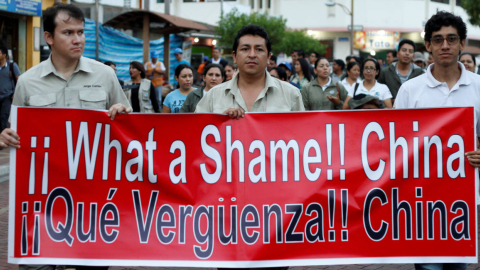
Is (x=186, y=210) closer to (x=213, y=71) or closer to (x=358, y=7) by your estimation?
(x=213, y=71)

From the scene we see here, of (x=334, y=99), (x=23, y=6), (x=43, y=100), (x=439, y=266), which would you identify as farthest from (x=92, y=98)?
(x=23, y=6)

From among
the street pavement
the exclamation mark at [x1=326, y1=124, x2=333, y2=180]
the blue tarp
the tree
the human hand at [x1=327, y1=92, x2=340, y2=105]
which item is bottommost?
the street pavement

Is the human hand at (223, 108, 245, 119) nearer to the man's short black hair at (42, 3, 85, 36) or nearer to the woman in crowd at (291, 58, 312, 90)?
the man's short black hair at (42, 3, 85, 36)

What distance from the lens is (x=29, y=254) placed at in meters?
3.90

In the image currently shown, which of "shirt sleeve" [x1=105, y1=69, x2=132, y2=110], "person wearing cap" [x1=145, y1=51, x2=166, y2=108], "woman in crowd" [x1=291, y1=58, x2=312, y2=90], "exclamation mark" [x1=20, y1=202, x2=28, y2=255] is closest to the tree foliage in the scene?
"person wearing cap" [x1=145, y1=51, x2=166, y2=108]

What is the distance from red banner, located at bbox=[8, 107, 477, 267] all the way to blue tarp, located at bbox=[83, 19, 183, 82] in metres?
17.0

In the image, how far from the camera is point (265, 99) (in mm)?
4230

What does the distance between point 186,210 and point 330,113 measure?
109 centimetres

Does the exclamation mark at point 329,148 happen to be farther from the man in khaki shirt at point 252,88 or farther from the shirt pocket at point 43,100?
the shirt pocket at point 43,100

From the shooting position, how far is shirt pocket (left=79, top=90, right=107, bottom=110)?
4.00 m

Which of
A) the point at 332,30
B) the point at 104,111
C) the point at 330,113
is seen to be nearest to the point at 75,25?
the point at 104,111

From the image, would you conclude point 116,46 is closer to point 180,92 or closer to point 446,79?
point 180,92

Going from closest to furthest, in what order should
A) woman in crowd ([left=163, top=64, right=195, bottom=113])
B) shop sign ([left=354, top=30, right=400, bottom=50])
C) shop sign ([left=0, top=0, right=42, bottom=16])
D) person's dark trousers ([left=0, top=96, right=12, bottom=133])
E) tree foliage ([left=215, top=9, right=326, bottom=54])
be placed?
woman in crowd ([left=163, top=64, right=195, bottom=113]) → person's dark trousers ([left=0, top=96, right=12, bottom=133]) → shop sign ([left=0, top=0, right=42, bottom=16]) → tree foliage ([left=215, top=9, right=326, bottom=54]) → shop sign ([left=354, top=30, right=400, bottom=50])

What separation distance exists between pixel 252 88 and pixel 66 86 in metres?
1.18
